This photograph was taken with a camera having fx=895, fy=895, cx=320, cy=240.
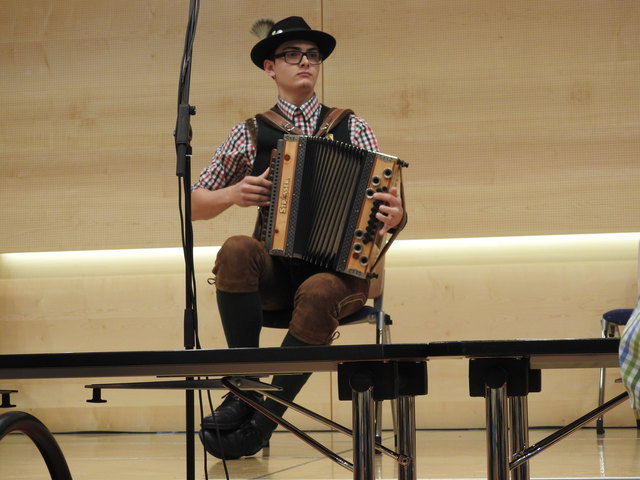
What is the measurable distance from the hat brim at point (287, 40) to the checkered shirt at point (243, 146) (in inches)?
6.7

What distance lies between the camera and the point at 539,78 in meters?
4.02

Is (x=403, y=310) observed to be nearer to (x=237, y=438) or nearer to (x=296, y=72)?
(x=296, y=72)

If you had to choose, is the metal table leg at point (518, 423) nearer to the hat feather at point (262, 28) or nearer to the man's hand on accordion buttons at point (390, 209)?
the man's hand on accordion buttons at point (390, 209)

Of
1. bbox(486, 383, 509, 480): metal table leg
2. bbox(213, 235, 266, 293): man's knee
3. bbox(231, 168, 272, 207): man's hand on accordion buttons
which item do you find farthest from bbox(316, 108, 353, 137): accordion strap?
bbox(486, 383, 509, 480): metal table leg

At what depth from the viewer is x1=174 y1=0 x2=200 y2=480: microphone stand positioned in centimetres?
146

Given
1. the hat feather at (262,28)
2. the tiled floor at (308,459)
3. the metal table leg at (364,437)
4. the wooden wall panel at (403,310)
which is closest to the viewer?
the metal table leg at (364,437)

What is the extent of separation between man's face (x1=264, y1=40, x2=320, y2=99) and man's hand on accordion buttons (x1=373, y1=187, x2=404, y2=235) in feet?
1.69

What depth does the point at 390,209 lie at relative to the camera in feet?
7.77

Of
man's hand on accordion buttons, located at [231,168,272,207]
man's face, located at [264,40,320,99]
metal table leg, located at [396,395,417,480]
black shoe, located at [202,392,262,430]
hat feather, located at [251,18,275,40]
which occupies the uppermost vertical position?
hat feather, located at [251,18,275,40]

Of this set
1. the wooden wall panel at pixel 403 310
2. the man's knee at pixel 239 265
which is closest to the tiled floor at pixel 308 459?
the wooden wall panel at pixel 403 310

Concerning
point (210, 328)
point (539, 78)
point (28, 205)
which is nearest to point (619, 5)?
point (539, 78)

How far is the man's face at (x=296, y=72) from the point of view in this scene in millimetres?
2734

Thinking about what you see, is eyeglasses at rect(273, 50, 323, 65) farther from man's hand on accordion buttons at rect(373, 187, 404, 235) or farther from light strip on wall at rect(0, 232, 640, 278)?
light strip on wall at rect(0, 232, 640, 278)

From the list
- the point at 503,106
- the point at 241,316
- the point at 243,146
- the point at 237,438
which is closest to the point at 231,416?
the point at 237,438
